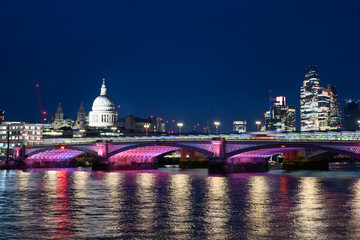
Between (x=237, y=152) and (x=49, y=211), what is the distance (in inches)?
1899

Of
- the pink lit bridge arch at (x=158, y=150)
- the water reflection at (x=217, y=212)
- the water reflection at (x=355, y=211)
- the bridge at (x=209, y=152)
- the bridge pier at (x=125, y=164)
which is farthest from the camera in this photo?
the bridge pier at (x=125, y=164)

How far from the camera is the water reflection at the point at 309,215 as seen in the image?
27.4 metres

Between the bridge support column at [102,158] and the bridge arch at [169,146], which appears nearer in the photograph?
the bridge arch at [169,146]

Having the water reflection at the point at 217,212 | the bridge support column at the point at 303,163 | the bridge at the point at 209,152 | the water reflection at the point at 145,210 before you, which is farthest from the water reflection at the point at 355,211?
the bridge support column at the point at 303,163

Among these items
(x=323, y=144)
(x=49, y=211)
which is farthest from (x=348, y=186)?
(x=49, y=211)

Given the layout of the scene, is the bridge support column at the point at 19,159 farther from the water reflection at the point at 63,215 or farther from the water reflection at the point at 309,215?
the water reflection at the point at 309,215

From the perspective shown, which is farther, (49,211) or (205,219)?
(49,211)

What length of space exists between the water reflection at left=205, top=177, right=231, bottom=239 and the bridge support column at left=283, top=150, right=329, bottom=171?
169 feet

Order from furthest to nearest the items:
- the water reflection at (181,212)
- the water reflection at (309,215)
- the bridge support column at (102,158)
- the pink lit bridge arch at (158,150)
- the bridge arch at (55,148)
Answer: the bridge arch at (55,148), the bridge support column at (102,158), the pink lit bridge arch at (158,150), the water reflection at (181,212), the water reflection at (309,215)

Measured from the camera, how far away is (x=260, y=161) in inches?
3588

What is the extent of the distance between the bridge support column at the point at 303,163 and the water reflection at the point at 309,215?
51780 mm

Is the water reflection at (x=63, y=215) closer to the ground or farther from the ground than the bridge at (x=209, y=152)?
closer to the ground

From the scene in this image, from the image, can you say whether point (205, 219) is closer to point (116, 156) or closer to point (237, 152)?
point (237, 152)

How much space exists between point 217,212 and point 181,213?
2.50 meters
